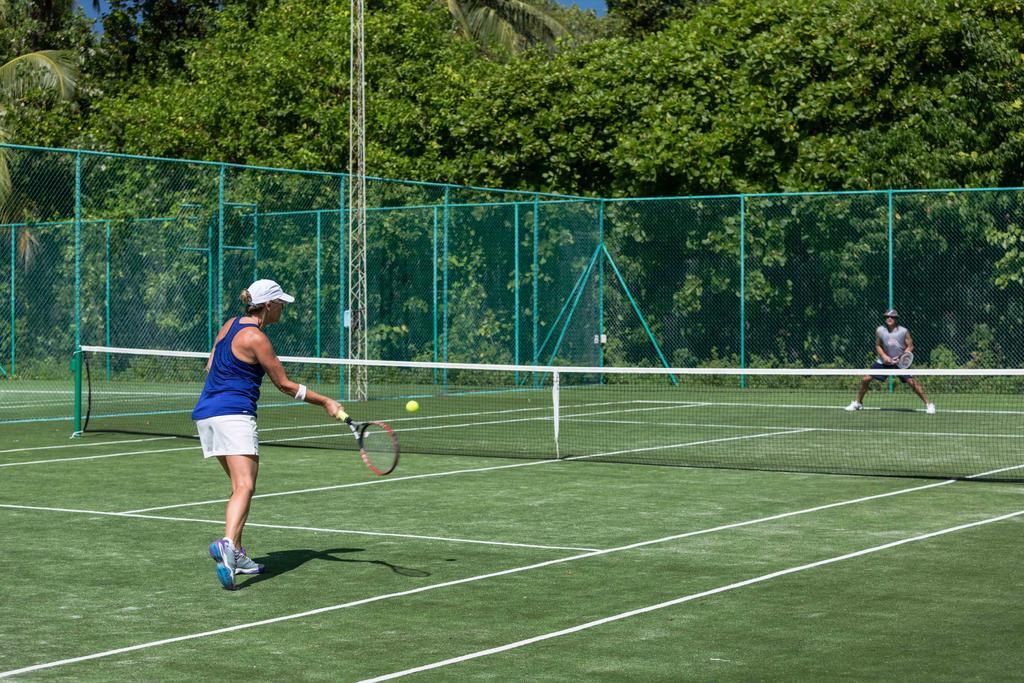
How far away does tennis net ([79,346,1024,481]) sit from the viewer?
1404 cm

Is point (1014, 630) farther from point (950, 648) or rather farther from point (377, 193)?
point (377, 193)

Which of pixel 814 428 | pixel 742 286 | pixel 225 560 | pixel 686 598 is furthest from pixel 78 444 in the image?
pixel 742 286

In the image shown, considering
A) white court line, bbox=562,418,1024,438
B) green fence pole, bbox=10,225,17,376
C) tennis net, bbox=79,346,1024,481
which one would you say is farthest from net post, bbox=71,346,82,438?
green fence pole, bbox=10,225,17,376

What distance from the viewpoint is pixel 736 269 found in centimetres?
2498

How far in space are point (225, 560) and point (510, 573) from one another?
5.12ft

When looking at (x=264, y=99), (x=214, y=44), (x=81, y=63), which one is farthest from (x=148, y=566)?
(x=81, y=63)

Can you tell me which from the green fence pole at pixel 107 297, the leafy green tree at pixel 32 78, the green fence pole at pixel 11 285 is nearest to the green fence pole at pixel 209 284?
the green fence pole at pixel 107 297

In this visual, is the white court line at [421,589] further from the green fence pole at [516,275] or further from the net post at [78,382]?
the green fence pole at [516,275]

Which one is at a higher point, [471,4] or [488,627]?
[471,4]

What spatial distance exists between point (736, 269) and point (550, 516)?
50.3ft

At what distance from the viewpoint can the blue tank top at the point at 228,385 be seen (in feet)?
26.1

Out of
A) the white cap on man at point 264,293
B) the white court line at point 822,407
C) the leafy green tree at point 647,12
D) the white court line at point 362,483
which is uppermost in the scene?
the leafy green tree at point 647,12

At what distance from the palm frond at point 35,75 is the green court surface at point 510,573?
23.4 meters

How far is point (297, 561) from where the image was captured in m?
8.49
